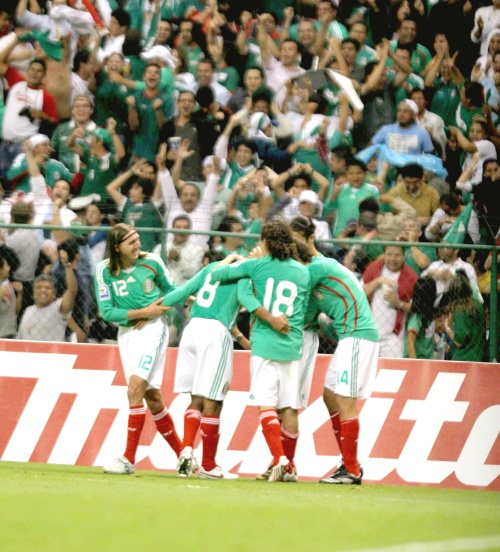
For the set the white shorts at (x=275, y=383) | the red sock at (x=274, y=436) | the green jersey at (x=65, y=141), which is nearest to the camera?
the red sock at (x=274, y=436)

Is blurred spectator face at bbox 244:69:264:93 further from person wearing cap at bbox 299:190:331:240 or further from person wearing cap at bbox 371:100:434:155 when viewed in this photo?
person wearing cap at bbox 299:190:331:240

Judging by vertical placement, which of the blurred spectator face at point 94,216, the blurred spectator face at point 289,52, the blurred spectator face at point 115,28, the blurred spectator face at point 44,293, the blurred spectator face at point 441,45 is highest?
the blurred spectator face at point 441,45

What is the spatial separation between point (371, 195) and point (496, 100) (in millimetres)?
2948

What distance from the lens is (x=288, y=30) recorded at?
1499 cm

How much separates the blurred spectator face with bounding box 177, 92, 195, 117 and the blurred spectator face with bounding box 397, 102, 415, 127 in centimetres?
252

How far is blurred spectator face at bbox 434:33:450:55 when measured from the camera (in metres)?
14.6

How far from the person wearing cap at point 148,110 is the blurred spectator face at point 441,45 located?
3574 millimetres

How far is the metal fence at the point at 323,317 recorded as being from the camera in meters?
10.6

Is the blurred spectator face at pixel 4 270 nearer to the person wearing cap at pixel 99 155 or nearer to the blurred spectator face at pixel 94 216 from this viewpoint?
the blurred spectator face at pixel 94 216

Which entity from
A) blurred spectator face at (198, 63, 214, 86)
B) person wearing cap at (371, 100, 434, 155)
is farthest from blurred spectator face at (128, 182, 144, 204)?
person wearing cap at (371, 100, 434, 155)

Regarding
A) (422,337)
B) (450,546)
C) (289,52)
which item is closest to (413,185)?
(422,337)

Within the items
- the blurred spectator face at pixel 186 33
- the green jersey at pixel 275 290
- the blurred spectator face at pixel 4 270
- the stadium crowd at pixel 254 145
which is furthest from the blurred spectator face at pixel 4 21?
the green jersey at pixel 275 290


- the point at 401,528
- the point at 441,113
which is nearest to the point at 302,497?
the point at 401,528

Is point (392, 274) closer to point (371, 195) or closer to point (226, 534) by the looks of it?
point (371, 195)
